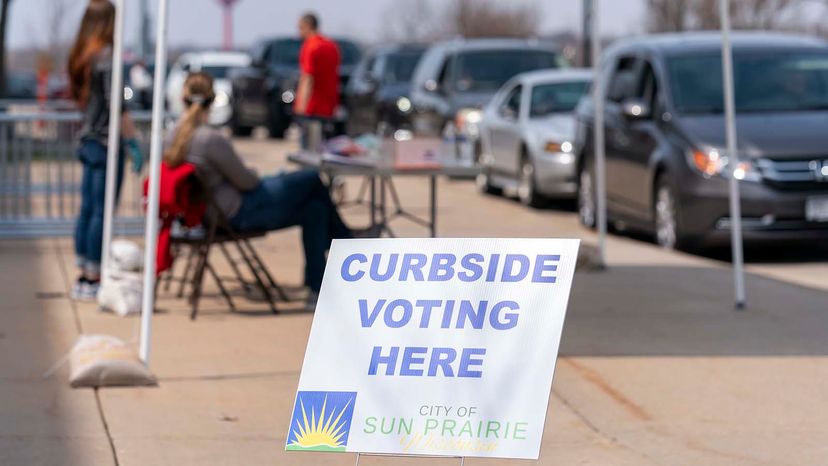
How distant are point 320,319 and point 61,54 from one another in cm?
2495

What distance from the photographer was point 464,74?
19922 mm

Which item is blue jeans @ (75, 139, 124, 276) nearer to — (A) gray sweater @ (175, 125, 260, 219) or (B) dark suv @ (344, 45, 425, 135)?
(A) gray sweater @ (175, 125, 260, 219)

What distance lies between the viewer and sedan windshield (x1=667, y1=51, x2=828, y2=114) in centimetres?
1256

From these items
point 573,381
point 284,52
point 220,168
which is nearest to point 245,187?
point 220,168

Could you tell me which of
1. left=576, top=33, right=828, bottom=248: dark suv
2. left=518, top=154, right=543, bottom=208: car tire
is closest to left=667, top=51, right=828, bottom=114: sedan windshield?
left=576, top=33, right=828, bottom=248: dark suv

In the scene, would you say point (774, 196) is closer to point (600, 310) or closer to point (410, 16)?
point (600, 310)

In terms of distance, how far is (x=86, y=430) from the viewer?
246 inches

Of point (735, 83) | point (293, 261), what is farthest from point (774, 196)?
point (293, 261)

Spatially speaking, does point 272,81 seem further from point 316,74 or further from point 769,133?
point 769,133

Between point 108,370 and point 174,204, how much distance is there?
182cm

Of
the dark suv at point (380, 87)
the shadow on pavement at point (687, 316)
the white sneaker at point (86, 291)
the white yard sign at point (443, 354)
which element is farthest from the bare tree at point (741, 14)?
the white yard sign at point (443, 354)

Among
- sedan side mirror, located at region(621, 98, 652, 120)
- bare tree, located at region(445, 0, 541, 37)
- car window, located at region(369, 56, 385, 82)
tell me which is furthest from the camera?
bare tree, located at region(445, 0, 541, 37)

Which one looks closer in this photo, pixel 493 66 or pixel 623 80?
pixel 623 80

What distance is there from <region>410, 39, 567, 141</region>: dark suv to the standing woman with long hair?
9829mm
